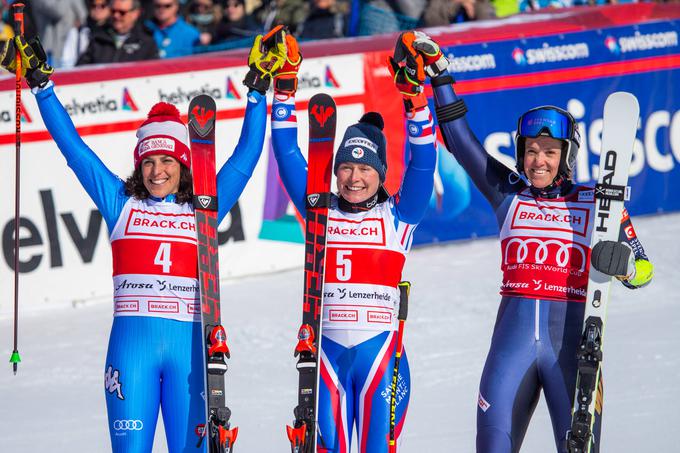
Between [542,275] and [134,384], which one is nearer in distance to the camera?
[134,384]

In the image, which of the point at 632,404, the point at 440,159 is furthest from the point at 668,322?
the point at 440,159

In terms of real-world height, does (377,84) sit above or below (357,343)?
above

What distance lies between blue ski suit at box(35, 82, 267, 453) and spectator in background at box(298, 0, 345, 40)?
6609 millimetres

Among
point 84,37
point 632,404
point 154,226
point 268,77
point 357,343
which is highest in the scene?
point 84,37

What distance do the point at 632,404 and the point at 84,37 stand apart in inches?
261

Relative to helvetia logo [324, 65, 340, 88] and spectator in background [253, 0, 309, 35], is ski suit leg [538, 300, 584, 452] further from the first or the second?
spectator in background [253, 0, 309, 35]

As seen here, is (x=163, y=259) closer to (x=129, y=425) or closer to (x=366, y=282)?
(x=129, y=425)

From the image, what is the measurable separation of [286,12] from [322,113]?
23.6 feet

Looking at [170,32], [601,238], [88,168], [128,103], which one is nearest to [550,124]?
[601,238]

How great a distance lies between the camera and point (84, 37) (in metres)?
12.1

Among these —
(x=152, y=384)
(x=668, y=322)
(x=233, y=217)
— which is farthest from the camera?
(x=233, y=217)

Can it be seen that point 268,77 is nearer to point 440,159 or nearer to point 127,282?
point 127,282

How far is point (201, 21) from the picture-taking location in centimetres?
1332

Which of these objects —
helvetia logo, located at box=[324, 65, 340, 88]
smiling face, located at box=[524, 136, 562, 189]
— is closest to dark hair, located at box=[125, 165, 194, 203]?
smiling face, located at box=[524, 136, 562, 189]
